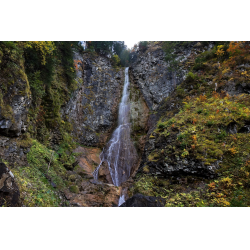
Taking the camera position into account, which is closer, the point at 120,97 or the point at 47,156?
the point at 47,156

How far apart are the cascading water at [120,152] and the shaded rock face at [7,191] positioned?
31.3ft

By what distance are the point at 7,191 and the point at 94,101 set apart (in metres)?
18.6

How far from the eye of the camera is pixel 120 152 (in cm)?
1741

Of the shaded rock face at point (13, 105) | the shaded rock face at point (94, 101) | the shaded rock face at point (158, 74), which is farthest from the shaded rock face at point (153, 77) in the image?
the shaded rock face at point (13, 105)

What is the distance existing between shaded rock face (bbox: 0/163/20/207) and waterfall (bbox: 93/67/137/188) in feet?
31.3

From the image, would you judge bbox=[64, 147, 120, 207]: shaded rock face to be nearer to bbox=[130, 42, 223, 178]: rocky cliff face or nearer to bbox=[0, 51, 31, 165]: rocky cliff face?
bbox=[130, 42, 223, 178]: rocky cliff face

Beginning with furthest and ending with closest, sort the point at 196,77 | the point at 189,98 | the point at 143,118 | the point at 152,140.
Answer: the point at 143,118, the point at 196,77, the point at 189,98, the point at 152,140

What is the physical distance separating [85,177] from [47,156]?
163 inches

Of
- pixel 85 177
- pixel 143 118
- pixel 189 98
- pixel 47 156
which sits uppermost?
pixel 189 98

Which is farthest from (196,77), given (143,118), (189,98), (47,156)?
(47,156)

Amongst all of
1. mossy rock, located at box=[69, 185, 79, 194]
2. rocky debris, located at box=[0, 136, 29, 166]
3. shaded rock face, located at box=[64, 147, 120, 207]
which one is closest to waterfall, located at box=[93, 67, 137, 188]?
shaded rock face, located at box=[64, 147, 120, 207]
